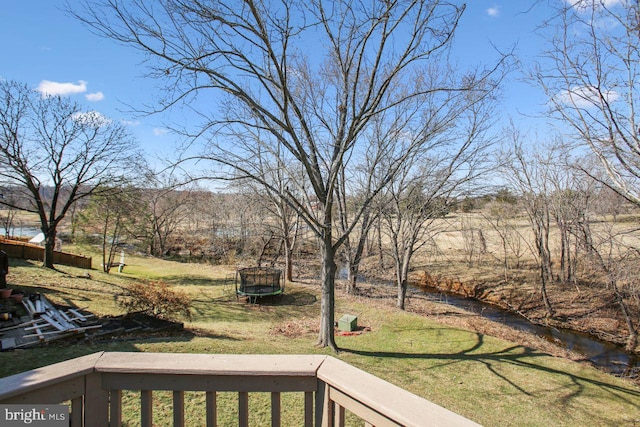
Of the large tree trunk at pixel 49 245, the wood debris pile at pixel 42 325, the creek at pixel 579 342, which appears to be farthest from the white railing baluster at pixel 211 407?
the large tree trunk at pixel 49 245

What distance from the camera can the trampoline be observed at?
11805 mm

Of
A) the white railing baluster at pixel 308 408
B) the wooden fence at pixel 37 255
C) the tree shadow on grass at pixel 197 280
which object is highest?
the white railing baluster at pixel 308 408

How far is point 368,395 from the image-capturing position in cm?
123

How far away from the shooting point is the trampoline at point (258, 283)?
11.8m

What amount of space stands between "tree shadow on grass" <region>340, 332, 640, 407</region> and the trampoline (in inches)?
215

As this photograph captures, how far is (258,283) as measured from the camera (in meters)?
12.2

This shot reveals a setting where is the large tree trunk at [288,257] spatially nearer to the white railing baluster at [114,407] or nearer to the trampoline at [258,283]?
the trampoline at [258,283]

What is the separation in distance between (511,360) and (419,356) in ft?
6.23

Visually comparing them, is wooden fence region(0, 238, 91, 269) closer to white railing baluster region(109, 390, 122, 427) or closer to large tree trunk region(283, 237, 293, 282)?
large tree trunk region(283, 237, 293, 282)

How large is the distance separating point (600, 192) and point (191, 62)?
1506 centimetres

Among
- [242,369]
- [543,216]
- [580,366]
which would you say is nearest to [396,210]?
[580,366]

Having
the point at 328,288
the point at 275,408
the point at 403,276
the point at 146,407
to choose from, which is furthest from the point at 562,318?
the point at 146,407

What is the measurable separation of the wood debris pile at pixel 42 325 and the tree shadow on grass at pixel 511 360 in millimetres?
5619

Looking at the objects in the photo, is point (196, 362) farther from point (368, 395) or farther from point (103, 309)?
point (103, 309)
